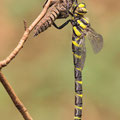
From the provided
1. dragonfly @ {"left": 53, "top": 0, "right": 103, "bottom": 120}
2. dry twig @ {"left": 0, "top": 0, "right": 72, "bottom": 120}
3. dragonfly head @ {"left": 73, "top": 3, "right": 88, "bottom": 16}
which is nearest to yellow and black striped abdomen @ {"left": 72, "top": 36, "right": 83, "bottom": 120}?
dragonfly @ {"left": 53, "top": 0, "right": 103, "bottom": 120}

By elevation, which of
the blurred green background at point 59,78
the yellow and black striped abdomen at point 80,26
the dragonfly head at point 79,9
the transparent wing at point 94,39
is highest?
the dragonfly head at point 79,9

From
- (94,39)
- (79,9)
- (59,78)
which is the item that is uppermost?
(79,9)

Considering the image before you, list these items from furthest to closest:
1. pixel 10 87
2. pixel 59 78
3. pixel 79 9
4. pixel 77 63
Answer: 1. pixel 59 78
2. pixel 77 63
3. pixel 79 9
4. pixel 10 87

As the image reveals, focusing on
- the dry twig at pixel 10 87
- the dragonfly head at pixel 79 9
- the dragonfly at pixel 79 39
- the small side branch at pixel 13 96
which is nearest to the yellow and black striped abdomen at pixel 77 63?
the dragonfly at pixel 79 39

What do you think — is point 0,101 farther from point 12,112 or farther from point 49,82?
point 49,82

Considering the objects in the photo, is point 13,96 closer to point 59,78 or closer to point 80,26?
point 80,26

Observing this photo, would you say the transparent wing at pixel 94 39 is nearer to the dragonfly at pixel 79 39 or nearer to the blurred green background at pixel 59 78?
the dragonfly at pixel 79 39

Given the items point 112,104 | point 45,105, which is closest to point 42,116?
point 45,105

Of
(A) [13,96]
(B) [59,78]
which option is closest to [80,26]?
(A) [13,96]
